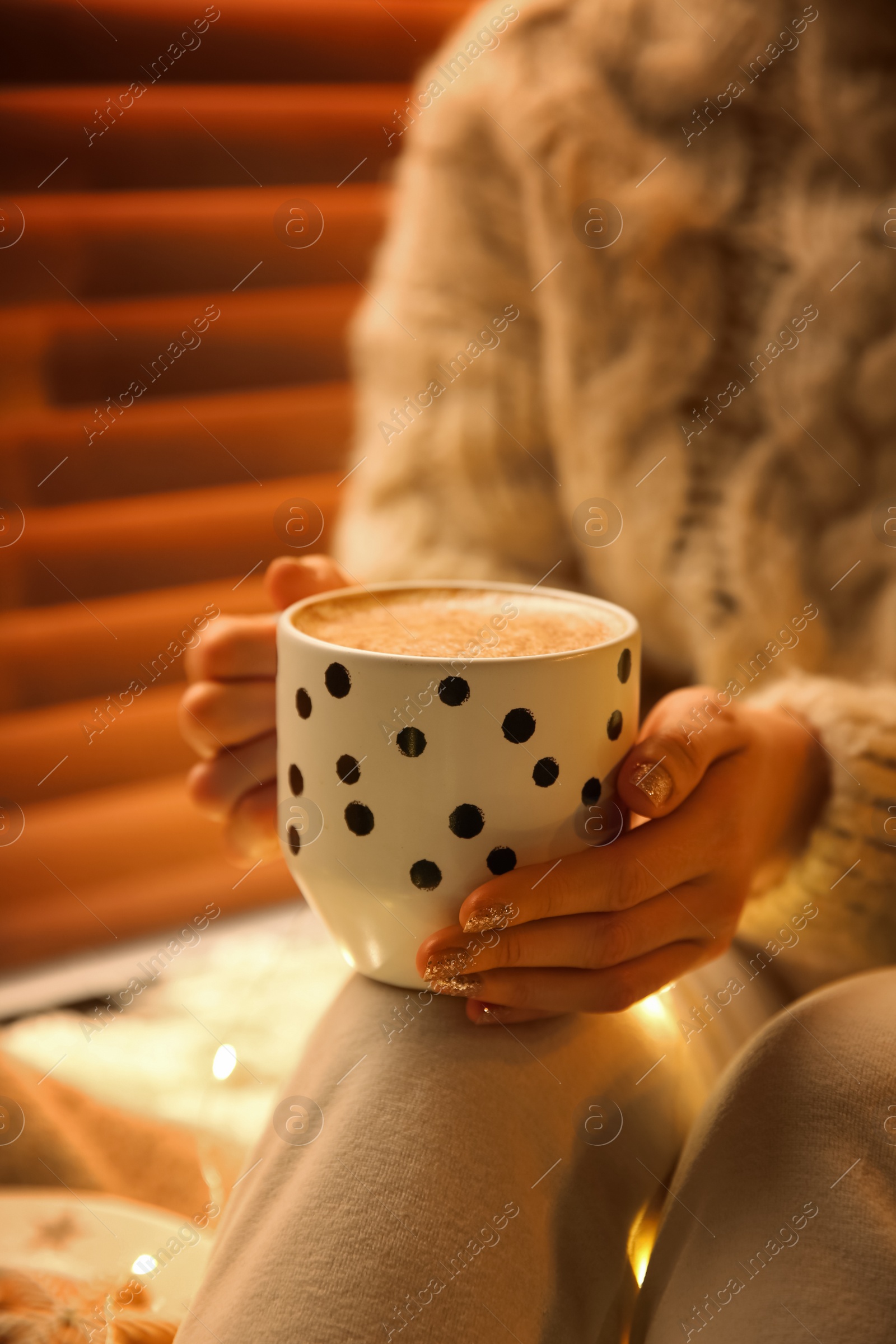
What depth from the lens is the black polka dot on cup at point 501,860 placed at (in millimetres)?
523

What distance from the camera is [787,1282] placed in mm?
484

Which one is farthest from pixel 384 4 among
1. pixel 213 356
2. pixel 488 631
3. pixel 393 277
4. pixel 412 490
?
pixel 488 631

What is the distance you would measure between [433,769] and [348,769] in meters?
0.05

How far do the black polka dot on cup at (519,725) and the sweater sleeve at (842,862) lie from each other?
0.40m

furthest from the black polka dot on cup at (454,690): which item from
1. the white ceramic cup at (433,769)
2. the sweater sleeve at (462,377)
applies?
the sweater sleeve at (462,377)

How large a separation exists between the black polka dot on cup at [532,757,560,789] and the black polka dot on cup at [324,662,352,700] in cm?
11

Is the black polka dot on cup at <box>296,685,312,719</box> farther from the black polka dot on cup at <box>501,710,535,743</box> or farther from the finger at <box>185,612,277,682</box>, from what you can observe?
the finger at <box>185,612,277,682</box>

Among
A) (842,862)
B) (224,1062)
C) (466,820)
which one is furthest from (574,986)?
(224,1062)

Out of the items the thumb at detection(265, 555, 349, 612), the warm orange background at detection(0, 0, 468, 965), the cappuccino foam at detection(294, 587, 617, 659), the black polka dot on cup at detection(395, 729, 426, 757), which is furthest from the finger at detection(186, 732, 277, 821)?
the warm orange background at detection(0, 0, 468, 965)

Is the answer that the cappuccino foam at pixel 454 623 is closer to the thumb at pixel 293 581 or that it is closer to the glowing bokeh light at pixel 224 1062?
the thumb at pixel 293 581

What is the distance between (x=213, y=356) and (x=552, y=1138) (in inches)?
58.6

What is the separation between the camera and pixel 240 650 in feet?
2.57

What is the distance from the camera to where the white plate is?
0.68 metres

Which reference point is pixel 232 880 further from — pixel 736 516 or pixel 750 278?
pixel 750 278
